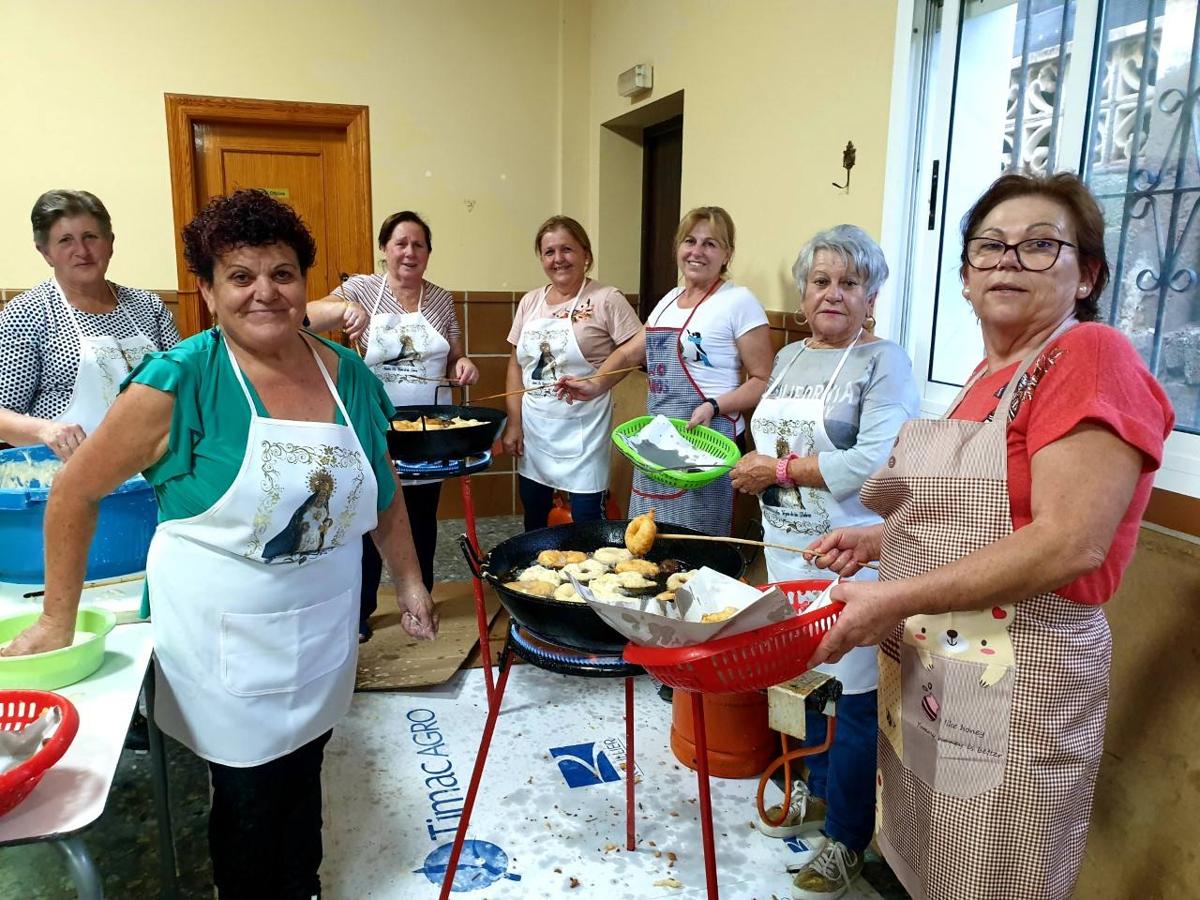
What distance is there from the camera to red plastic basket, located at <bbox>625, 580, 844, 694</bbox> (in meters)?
1.09

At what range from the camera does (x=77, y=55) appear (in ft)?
12.7

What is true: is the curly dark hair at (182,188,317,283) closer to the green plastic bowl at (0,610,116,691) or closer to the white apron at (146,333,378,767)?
the white apron at (146,333,378,767)

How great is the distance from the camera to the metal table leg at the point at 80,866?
1038 millimetres

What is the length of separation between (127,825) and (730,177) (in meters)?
2.78

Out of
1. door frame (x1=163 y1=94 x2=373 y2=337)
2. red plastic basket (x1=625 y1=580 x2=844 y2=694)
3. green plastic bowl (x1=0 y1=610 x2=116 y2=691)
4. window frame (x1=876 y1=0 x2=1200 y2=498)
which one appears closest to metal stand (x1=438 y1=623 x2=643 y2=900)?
red plastic basket (x1=625 y1=580 x2=844 y2=694)

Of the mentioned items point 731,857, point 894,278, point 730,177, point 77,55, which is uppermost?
point 77,55

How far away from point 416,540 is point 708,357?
4.47ft

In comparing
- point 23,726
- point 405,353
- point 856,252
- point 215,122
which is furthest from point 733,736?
point 215,122

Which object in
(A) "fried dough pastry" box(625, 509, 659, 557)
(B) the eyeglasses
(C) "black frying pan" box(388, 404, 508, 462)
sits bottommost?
(A) "fried dough pastry" box(625, 509, 659, 557)

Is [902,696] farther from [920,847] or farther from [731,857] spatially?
[731,857]

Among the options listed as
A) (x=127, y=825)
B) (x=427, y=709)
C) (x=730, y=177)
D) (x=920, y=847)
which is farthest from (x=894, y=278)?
(x=127, y=825)

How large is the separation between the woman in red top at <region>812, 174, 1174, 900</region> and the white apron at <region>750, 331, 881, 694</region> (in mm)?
582

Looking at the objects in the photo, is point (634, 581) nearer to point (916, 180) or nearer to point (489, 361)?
point (916, 180)

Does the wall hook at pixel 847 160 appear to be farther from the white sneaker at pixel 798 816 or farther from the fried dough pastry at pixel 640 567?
the white sneaker at pixel 798 816
